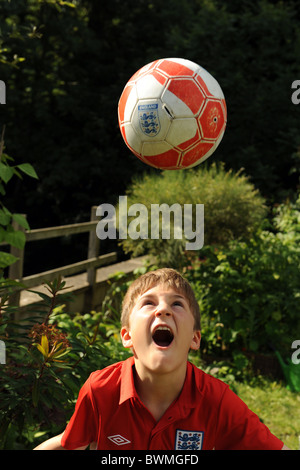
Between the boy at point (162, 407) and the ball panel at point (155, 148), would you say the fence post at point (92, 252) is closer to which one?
the ball panel at point (155, 148)

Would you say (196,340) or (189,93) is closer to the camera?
(196,340)

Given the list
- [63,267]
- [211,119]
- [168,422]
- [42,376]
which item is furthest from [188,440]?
[63,267]

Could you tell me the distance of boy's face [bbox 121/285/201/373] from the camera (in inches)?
55.0

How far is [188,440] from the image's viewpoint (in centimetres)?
150

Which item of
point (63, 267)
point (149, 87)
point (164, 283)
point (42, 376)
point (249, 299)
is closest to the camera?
point (164, 283)

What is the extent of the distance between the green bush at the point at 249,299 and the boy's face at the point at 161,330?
3416mm

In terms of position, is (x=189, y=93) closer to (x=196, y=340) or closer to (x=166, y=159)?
(x=166, y=159)

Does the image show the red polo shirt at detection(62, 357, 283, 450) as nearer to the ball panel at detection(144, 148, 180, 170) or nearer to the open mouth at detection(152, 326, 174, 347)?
the open mouth at detection(152, 326, 174, 347)

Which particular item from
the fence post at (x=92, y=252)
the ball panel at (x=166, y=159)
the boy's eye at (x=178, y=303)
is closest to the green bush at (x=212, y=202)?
the fence post at (x=92, y=252)

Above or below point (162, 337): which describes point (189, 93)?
above

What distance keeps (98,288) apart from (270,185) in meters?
6.17

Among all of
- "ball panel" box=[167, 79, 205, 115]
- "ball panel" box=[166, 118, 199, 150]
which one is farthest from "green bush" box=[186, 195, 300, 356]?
"ball panel" box=[167, 79, 205, 115]

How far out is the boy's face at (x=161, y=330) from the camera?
1.40 meters

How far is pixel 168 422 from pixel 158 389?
10cm
